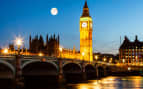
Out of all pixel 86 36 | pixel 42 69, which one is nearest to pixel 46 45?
pixel 86 36

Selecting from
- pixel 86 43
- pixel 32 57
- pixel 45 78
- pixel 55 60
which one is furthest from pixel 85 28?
pixel 32 57

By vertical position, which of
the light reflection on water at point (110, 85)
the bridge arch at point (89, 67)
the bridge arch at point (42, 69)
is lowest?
the light reflection on water at point (110, 85)

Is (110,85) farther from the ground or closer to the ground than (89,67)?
closer to the ground

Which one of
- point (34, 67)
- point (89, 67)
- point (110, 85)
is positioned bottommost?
point (110, 85)

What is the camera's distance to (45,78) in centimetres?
8531

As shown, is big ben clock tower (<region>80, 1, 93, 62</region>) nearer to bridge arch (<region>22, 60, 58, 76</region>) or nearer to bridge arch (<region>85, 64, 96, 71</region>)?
bridge arch (<region>85, 64, 96, 71</region>)

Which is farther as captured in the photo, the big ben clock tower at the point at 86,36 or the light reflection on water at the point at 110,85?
the big ben clock tower at the point at 86,36

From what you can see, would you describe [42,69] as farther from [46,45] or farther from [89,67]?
[46,45]

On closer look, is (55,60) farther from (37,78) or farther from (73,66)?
(73,66)

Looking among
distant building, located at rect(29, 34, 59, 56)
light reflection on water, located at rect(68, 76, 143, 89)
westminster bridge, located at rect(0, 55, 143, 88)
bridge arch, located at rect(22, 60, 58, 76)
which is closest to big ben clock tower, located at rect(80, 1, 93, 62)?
distant building, located at rect(29, 34, 59, 56)

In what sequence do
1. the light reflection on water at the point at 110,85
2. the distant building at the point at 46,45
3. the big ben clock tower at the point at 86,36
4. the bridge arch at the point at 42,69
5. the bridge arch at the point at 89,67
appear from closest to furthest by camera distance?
the light reflection on water at the point at 110,85
the bridge arch at the point at 42,69
the bridge arch at the point at 89,67
the distant building at the point at 46,45
the big ben clock tower at the point at 86,36

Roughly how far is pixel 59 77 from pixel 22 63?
1846 centimetres

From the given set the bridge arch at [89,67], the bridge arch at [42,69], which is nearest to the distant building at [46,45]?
the bridge arch at [89,67]

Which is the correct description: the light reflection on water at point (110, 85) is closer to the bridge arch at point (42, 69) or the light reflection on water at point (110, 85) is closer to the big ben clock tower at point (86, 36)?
the bridge arch at point (42, 69)
